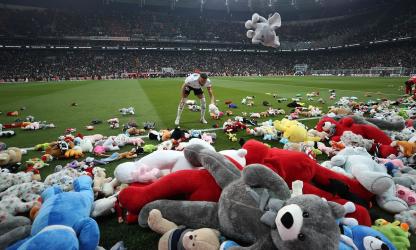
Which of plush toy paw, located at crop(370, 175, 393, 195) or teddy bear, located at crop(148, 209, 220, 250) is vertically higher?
plush toy paw, located at crop(370, 175, 393, 195)

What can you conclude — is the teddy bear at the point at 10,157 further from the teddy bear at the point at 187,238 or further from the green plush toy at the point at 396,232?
the green plush toy at the point at 396,232

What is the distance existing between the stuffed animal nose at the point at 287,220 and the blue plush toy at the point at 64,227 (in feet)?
4.59

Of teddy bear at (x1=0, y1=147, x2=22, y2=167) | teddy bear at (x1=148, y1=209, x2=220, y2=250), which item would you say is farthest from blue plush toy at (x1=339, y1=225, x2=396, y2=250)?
teddy bear at (x1=0, y1=147, x2=22, y2=167)

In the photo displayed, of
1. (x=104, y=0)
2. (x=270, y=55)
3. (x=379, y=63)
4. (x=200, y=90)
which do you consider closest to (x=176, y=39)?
(x=104, y=0)

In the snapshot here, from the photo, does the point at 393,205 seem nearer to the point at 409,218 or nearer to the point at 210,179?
the point at 409,218

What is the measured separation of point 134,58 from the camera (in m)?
49.2

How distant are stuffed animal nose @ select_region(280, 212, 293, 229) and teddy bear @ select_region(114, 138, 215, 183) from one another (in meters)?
1.43

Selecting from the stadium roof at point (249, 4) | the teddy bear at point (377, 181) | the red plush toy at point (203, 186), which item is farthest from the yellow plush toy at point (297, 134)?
the stadium roof at point (249, 4)

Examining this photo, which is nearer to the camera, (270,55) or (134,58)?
(134,58)

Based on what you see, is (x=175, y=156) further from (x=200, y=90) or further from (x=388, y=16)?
(x=388, y=16)

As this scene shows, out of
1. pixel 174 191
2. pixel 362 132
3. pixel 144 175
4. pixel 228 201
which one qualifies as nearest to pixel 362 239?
pixel 228 201

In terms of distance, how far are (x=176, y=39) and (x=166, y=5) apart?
8.02 meters

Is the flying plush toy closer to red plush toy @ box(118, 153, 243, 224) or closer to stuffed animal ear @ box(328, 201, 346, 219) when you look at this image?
red plush toy @ box(118, 153, 243, 224)

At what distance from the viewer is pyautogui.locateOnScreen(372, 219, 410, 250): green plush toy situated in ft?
7.27
